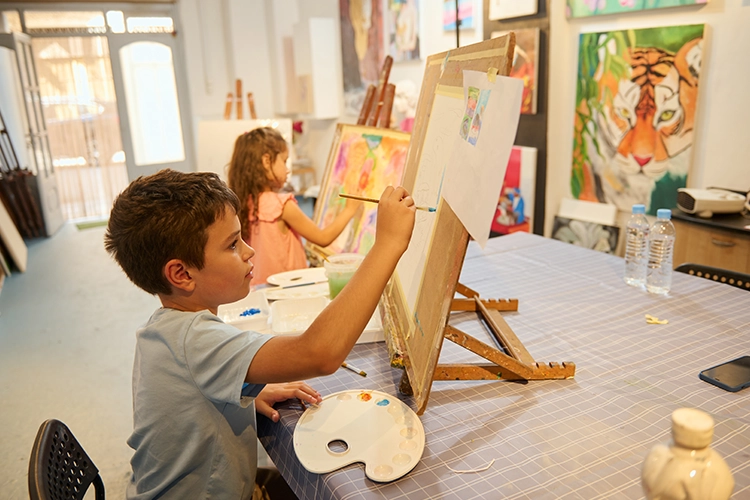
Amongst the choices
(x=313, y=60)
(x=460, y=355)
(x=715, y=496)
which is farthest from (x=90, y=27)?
(x=715, y=496)

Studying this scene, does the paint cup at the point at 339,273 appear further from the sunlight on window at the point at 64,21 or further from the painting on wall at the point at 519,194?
the sunlight on window at the point at 64,21

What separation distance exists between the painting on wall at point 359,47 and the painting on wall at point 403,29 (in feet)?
0.65

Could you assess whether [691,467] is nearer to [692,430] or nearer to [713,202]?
[692,430]

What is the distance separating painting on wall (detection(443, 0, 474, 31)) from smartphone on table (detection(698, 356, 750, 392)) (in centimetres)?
310

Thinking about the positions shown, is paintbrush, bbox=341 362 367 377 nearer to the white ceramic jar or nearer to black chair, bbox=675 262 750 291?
the white ceramic jar

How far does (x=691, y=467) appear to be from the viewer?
1.76ft

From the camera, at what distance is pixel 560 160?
3.41 metres

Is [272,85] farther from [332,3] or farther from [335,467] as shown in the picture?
[335,467]

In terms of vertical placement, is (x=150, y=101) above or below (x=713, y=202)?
above

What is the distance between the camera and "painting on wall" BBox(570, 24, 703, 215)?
8.63 feet

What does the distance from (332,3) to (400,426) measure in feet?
18.6

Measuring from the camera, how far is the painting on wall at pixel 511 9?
10.6 ft

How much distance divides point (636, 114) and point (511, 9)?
3.47 ft

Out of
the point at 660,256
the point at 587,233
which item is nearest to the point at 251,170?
the point at 660,256
